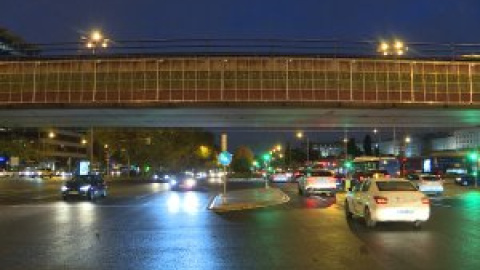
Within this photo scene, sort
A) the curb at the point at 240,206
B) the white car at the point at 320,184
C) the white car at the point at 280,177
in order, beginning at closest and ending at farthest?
the curb at the point at 240,206, the white car at the point at 320,184, the white car at the point at 280,177

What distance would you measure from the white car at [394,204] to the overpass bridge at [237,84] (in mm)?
23488

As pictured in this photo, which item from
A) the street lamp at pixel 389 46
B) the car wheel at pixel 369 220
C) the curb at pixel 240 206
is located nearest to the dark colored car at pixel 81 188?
the curb at pixel 240 206

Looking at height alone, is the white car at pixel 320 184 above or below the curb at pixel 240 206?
above

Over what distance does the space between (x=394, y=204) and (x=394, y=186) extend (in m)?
1.19

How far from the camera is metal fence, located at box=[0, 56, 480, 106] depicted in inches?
1743

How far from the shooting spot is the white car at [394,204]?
65.8 ft

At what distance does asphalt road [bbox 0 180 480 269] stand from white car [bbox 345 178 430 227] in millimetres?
342

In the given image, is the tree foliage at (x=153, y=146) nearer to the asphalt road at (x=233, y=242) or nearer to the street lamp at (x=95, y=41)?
the street lamp at (x=95, y=41)

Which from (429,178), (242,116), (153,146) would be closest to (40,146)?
(153,146)

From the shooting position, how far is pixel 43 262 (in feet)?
43.7

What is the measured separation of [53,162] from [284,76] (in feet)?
485

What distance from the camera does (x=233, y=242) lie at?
1669cm

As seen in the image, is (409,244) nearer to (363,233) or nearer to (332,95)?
(363,233)

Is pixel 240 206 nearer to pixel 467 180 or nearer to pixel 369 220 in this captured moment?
pixel 369 220
